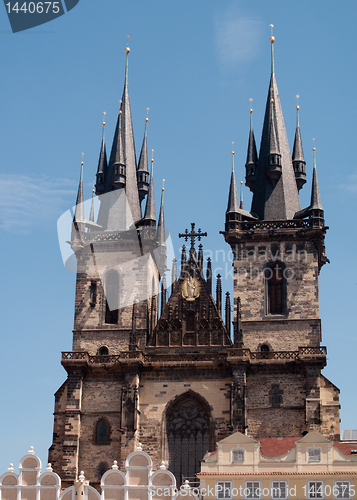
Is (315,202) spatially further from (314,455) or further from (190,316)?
(314,455)

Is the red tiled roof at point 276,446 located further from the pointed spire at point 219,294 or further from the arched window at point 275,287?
the pointed spire at point 219,294

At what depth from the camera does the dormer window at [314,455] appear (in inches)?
1399

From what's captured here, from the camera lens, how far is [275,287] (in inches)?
1941

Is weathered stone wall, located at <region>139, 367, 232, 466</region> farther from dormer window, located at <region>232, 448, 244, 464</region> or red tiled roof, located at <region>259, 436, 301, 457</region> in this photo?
dormer window, located at <region>232, 448, 244, 464</region>

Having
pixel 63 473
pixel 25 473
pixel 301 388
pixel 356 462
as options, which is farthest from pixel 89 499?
pixel 301 388

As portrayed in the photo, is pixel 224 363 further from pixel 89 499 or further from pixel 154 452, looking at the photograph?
pixel 89 499

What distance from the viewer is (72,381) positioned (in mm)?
47469

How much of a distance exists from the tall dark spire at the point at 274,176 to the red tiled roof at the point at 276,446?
13.7 metres

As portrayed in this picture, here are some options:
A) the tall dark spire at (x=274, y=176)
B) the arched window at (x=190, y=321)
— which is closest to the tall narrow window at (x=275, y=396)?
the arched window at (x=190, y=321)

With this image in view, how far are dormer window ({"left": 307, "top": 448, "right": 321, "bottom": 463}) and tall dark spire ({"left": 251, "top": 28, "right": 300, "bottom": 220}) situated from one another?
56.5ft

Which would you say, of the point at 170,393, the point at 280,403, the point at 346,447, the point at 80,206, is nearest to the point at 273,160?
the point at 80,206

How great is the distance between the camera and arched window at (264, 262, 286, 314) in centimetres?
4884

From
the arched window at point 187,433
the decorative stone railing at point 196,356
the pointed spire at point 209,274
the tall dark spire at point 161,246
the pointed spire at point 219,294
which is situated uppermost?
the tall dark spire at point 161,246

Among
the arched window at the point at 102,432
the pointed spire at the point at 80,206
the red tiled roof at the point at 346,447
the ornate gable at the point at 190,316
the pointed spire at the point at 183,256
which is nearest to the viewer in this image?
the red tiled roof at the point at 346,447
